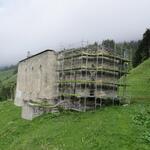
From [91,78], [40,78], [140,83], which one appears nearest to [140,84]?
[140,83]

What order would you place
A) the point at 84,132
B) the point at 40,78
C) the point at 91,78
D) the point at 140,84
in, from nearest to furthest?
the point at 84,132 → the point at 91,78 → the point at 40,78 → the point at 140,84

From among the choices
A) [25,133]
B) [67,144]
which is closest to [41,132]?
[25,133]

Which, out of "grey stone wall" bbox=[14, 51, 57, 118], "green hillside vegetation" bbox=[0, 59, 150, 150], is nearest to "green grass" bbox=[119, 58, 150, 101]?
"grey stone wall" bbox=[14, 51, 57, 118]

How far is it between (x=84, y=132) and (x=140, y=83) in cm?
3648

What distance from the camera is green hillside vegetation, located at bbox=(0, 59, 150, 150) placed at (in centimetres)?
A: 2619

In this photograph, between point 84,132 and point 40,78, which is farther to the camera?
point 40,78

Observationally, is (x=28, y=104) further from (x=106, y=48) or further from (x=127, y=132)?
(x=127, y=132)

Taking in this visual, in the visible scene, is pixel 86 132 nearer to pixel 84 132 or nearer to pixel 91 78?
pixel 84 132

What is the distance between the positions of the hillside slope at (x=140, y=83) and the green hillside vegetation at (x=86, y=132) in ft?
49.0

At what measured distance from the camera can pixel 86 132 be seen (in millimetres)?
29312

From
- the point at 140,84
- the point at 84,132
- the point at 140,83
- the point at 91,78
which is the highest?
the point at 91,78

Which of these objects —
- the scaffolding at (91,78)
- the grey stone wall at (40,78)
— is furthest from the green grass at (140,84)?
the grey stone wall at (40,78)

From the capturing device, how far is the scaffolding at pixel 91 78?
4359 centimetres

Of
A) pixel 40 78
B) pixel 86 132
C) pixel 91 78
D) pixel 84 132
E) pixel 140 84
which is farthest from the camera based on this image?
pixel 140 84
